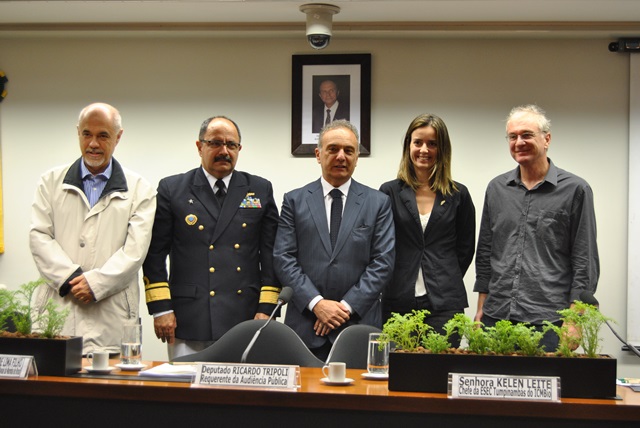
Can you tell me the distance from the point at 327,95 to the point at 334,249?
1.63 m

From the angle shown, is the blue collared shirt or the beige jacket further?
the blue collared shirt

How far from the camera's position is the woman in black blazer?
3.97 meters

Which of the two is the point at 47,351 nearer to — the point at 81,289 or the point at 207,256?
the point at 81,289

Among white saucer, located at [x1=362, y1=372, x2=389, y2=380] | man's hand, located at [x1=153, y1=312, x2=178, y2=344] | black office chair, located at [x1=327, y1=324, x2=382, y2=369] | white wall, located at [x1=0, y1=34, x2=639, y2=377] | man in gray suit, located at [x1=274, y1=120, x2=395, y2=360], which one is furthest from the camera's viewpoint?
white wall, located at [x1=0, y1=34, x2=639, y2=377]

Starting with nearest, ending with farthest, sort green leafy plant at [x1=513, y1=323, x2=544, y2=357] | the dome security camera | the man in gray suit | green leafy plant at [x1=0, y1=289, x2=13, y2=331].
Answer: green leafy plant at [x1=513, y1=323, x2=544, y2=357] → green leafy plant at [x1=0, y1=289, x2=13, y2=331] → the man in gray suit → the dome security camera

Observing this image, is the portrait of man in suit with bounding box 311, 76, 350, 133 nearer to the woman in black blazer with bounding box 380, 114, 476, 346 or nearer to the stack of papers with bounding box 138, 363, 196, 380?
the woman in black blazer with bounding box 380, 114, 476, 346

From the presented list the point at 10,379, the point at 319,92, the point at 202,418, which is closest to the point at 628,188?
the point at 319,92

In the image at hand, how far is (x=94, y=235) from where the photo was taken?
3.75 meters

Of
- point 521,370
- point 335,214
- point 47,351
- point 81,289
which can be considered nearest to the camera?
point 521,370

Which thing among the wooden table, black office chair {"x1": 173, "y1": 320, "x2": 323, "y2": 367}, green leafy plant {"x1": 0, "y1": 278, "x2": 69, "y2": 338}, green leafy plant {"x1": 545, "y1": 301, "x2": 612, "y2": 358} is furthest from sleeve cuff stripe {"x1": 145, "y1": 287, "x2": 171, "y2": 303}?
green leafy plant {"x1": 545, "y1": 301, "x2": 612, "y2": 358}

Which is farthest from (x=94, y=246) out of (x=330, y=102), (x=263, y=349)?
(x=330, y=102)

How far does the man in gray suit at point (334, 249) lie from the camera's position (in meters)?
3.75

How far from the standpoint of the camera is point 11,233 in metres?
5.49

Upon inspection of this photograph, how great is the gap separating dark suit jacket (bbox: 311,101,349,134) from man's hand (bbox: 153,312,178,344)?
5.95ft
